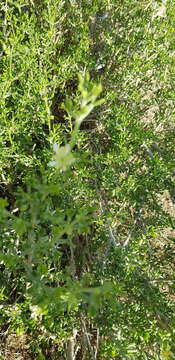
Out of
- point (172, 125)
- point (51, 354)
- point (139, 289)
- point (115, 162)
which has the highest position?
point (172, 125)

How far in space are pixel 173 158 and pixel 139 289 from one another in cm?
95

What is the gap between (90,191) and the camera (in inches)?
82.8

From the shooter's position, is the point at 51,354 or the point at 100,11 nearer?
the point at 51,354

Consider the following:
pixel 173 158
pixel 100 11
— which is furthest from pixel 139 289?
pixel 100 11

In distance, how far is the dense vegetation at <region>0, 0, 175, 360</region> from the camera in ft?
5.95

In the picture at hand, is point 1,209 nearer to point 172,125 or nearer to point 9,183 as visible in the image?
point 9,183

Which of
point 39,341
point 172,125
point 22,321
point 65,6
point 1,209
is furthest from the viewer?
point 172,125

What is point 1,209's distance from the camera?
53.5 inches

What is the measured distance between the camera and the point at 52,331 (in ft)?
6.96

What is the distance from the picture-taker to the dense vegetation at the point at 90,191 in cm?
181

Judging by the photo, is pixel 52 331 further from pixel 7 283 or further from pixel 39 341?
pixel 7 283

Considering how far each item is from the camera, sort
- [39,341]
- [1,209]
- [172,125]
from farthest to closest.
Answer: [172,125], [39,341], [1,209]

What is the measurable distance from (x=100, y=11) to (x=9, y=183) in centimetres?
153

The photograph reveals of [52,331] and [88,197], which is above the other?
[88,197]
